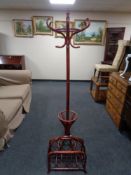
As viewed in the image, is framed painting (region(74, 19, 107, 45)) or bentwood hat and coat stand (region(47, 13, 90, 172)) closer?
bentwood hat and coat stand (region(47, 13, 90, 172))

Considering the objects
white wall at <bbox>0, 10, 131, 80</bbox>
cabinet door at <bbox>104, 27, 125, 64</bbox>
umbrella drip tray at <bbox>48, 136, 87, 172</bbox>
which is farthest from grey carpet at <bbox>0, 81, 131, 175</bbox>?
cabinet door at <bbox>104, 27, 125, 64</bbox>

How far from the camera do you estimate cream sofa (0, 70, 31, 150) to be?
5.57ft

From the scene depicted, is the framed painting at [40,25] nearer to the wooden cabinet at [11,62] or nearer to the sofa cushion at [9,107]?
the wooden cabinet at [11,62]

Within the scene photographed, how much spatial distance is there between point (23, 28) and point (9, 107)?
284cm

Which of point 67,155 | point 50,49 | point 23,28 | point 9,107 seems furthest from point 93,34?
point 67,155

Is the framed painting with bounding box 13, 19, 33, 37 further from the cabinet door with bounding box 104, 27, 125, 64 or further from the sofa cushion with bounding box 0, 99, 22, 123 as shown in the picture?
the sofa cushion with bounding box 0, 99, 22, 123

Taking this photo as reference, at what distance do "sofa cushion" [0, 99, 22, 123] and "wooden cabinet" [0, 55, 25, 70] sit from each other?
200cm

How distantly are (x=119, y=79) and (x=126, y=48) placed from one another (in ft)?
3.27

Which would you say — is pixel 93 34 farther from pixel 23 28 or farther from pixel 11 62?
pixel 11 62

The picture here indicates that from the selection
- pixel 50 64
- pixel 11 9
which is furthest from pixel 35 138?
pixel 11 9

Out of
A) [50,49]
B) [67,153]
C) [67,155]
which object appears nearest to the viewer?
[67,153]

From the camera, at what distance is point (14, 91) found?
7.73 ft

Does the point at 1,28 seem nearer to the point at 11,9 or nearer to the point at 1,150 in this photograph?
the point at 11,9

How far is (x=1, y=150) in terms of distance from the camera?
173 centimetres
